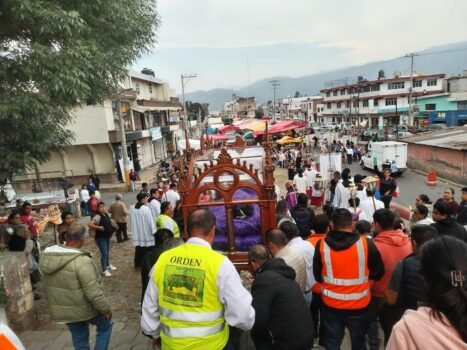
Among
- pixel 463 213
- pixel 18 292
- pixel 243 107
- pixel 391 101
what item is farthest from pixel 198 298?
pixel 243 107

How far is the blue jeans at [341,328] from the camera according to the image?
3525 mm

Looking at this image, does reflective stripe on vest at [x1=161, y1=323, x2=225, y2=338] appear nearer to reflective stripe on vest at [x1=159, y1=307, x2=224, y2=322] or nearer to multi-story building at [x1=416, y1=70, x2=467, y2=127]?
reflective stripe on vest at [x1=159, y1=307, x2=224, y2=322]

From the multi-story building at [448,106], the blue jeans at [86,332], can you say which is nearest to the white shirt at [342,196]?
the blue jeans at [86,332]

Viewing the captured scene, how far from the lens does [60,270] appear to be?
11.9ft

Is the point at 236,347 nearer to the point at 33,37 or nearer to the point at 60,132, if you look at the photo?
the point at 33,37

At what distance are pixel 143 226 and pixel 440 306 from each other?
6.64m

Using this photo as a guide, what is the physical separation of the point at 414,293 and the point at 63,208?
44.2 ft

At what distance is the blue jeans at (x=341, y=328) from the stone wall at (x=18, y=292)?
13.8 feet

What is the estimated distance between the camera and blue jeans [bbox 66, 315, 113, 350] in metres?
3.86

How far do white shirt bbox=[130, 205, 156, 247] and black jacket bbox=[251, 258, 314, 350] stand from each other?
4834mm

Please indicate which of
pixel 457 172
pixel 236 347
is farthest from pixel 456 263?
pixel 457 172

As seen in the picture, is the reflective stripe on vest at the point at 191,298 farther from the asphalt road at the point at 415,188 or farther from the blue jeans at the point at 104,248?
the asphalt road at the point at 415,188

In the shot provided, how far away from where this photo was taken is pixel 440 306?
160 centimetres

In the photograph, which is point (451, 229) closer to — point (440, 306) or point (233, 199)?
point (233, 199)
